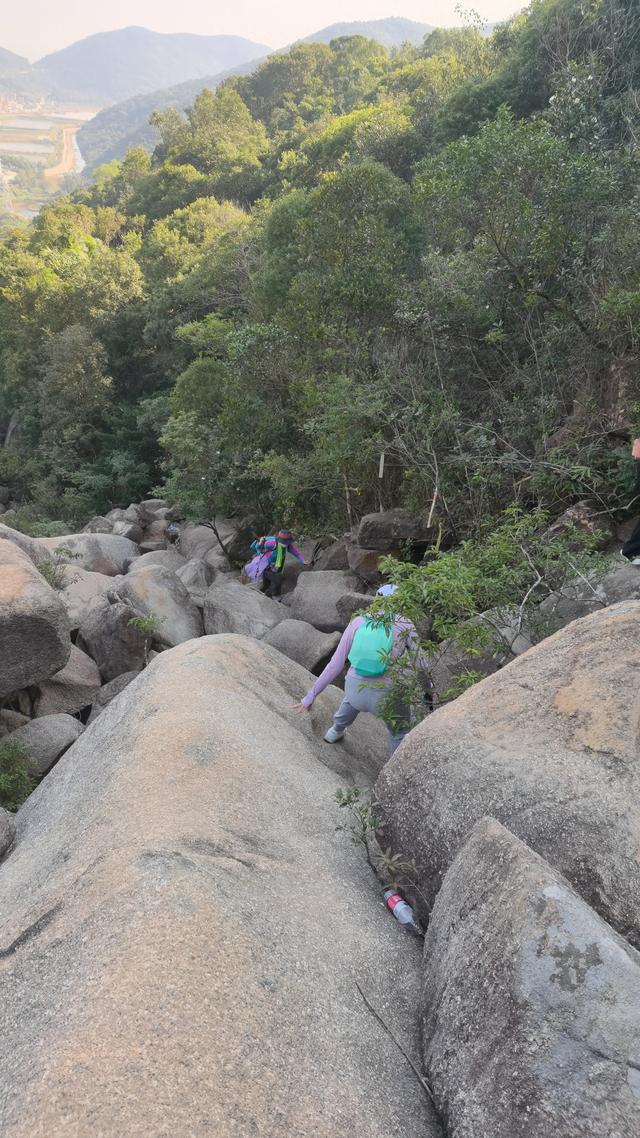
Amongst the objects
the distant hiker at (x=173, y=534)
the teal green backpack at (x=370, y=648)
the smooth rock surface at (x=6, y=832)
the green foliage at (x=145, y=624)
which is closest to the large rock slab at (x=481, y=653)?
Result: the teal green backpack at (x=370, y=648)

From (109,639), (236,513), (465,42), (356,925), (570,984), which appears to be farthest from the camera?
(465,42)

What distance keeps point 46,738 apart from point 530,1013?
806 cm

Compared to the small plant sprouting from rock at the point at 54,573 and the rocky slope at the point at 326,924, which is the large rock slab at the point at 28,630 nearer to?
the small plant sprouting from rock at the point at 54,573

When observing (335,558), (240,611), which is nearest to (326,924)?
(240,611)

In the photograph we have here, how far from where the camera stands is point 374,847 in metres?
5.02

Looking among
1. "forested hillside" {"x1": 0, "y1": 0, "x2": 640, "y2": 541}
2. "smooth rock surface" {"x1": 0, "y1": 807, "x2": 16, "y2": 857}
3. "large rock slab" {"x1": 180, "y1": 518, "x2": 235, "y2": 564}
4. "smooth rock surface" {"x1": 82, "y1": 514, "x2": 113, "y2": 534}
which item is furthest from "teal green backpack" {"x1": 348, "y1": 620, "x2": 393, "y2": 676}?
"smooth rock surface" {"x1": 82, "y1": 514, "x2": 113, "y2": 534}

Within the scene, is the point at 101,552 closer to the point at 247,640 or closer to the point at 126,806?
the point at 247,640

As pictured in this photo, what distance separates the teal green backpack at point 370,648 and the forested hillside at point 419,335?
4740mm

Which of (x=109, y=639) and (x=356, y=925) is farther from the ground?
(x=356, y=925)

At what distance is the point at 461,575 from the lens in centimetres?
649

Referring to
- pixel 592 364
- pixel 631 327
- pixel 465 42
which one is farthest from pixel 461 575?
pixel 465 42

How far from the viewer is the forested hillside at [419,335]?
12281 mm

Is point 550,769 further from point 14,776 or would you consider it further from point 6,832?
point 14,776

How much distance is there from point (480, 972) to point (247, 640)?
539cm
